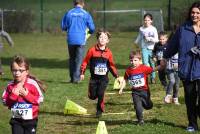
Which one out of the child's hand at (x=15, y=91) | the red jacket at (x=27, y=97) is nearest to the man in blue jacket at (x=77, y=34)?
the red jacket at (x=27, y=97)

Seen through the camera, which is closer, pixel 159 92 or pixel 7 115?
pixel 7 115

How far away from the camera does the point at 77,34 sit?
1577 centimetres

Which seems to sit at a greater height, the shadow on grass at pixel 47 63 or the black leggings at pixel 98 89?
the black leggings at pixel 98 89

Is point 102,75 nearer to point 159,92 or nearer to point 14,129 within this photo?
point 159,92

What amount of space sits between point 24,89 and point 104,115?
13.3ft

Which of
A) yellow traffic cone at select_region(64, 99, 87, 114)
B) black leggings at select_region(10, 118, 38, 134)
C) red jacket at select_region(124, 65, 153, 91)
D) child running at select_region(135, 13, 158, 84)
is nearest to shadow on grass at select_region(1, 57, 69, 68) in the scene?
child running at select_region(135, 13, 158, 84)

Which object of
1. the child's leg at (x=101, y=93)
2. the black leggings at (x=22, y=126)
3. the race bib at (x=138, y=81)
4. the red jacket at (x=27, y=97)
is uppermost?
the red jacket at (x=27, y=97)

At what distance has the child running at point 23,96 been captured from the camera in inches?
292

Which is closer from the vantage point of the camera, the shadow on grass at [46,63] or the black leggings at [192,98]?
the black leggings at [192,98]

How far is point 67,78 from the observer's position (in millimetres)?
17219

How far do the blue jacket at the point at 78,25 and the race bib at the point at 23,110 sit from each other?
8.23 meters

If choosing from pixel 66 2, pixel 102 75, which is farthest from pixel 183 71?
pixel 66 2

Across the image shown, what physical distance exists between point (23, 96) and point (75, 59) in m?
8.41

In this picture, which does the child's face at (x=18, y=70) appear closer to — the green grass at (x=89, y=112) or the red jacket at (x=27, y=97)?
the red jacket at (x=27, y=97)
